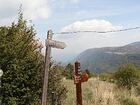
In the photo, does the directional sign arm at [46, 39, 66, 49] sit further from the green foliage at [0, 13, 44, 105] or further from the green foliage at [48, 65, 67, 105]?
the green foliage at [48, 65, 67, 105]

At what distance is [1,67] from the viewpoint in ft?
42.7

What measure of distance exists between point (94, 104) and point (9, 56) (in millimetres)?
5791

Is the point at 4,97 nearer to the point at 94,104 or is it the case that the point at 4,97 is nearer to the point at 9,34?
the point at 9,34

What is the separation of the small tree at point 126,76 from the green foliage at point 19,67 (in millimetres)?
13475

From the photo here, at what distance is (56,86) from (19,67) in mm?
2752

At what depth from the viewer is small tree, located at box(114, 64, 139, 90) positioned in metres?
Answer: 26.9

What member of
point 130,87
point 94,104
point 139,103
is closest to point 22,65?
point 94,104

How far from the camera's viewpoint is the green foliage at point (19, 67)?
1306 centimetres

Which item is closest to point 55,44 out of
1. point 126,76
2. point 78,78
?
point 78,78

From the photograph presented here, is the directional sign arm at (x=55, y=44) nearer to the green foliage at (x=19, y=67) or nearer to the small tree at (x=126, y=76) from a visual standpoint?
the green foliage at (x=19, y=67)

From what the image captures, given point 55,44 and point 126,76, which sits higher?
point 55,44

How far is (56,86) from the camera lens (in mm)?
15578

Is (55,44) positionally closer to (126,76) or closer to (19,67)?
(19,67)

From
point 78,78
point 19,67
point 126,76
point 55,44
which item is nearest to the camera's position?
point 55,44
